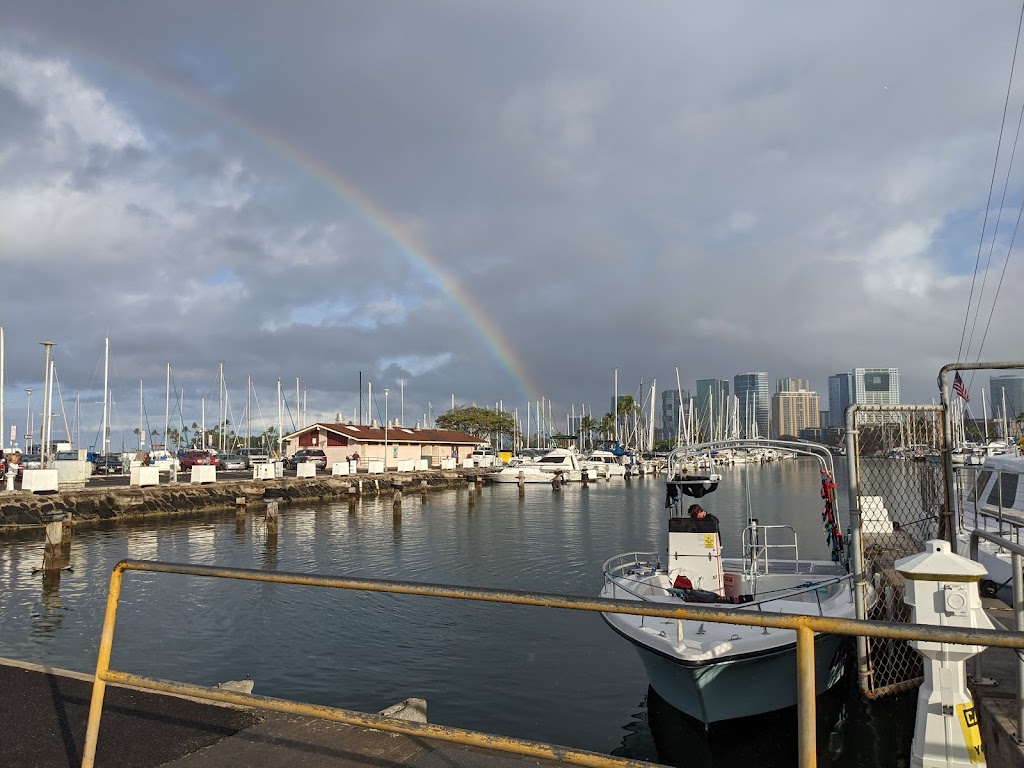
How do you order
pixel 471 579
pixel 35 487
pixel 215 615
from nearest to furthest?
1. pixel 215 615
2. pixel 471 579
3. pixel 35 487

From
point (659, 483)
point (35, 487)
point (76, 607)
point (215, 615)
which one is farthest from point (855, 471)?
point (659, 483)

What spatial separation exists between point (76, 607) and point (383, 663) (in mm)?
9426

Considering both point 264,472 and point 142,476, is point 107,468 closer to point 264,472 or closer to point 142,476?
point 264,472

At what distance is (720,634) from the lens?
9273 mm

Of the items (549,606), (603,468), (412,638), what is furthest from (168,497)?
(603,468)

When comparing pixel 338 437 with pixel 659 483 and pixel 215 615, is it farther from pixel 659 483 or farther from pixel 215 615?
pixel 215 615

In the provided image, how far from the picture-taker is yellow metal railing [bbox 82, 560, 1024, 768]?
2.96 meters

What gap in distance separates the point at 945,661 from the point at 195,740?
560 centimetres

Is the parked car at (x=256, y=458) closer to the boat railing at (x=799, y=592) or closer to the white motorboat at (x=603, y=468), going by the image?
the white motorboat at (x=603, y=468)

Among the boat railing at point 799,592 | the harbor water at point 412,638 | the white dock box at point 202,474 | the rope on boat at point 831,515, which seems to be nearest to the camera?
the boat railing at point 799,592

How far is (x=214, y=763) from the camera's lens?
4719mm

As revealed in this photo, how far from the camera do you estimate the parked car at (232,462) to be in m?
65.1

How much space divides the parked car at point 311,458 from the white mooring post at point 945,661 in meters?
62.0

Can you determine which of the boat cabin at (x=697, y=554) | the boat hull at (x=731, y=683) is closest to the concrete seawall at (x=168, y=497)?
the boat cabin at (x=697, y=554)
